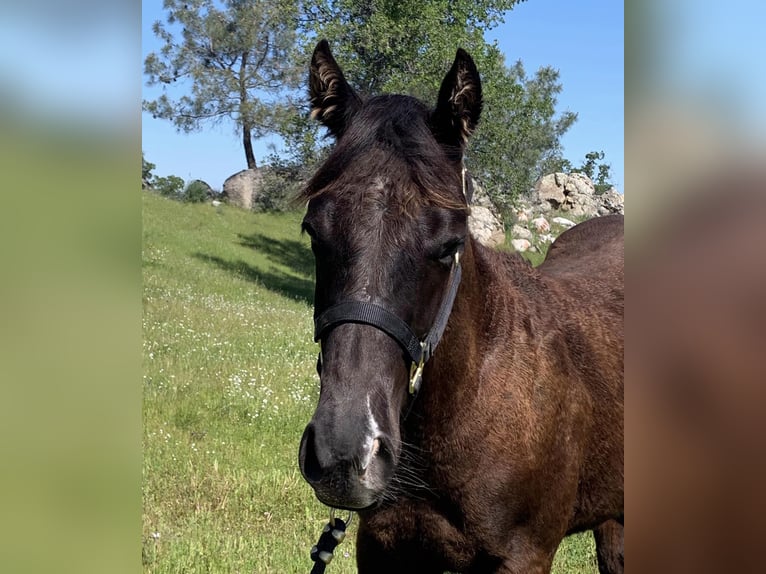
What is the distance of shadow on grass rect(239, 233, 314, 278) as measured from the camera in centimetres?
2316

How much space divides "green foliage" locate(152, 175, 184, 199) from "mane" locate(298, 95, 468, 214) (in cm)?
3025

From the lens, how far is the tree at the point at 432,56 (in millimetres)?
17234

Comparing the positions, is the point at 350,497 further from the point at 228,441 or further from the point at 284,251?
the point at 284,251

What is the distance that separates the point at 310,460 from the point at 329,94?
4.93 feet

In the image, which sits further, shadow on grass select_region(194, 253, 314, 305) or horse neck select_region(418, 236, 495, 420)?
shadow on grass select_region(194, 253, 314, 305)

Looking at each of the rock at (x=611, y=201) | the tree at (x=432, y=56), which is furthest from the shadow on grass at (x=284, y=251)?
the rock at (x=611, y=201)

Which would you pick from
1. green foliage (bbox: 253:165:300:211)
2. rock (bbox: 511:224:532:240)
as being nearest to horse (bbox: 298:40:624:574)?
green foliage (bbox: 253:165:300:211)

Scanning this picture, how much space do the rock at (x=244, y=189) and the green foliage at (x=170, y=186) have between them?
7.50 feet

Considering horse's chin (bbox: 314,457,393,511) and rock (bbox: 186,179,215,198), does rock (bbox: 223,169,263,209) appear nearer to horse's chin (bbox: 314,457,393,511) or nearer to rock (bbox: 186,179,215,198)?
rock (bbox: 186,179,215,198)

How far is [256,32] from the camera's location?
115 feet

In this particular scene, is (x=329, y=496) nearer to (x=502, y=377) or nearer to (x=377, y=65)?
(x=502, y=377)
